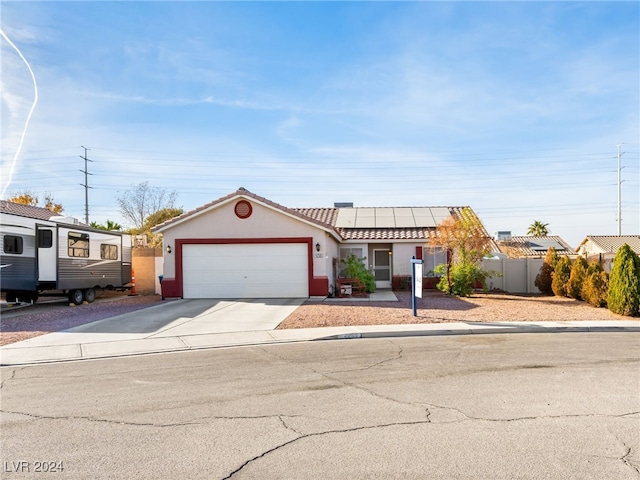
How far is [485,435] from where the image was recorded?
17.9 feet

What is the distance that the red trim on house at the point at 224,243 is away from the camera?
21.3m

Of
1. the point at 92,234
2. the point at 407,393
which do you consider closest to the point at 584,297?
the point at 407,393

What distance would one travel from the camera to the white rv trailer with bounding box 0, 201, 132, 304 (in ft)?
55.6

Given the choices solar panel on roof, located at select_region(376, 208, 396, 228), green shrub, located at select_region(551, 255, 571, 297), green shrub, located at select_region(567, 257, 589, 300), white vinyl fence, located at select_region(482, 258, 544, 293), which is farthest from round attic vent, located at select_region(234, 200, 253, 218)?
green shrub, located at select_region(551, 255, 571, 297)

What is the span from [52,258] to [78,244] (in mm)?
1641

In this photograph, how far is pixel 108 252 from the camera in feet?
72.4

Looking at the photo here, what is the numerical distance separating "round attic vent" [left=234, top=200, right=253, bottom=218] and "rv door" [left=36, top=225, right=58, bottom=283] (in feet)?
21.9

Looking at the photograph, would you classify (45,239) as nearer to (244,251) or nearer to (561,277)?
(244,251)

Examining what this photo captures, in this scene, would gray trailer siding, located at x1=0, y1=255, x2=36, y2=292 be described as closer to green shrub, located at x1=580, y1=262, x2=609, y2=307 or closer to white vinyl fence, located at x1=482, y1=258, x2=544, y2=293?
green shrub, located at x1=580, y1=262, x2=609, y2=307

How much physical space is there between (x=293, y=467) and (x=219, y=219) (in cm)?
1764

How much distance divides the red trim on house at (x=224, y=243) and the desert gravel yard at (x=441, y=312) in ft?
4.08

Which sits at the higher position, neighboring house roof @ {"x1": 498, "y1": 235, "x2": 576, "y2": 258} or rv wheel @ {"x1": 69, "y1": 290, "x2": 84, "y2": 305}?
neighboring house roof @ {"x1": 498, "y1": 235, "x2": 576, "y2": 258}

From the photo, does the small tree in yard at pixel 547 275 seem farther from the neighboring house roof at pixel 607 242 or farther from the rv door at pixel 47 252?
the neighboring house roof at pixel 607 242

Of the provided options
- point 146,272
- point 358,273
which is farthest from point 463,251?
point 146,272
